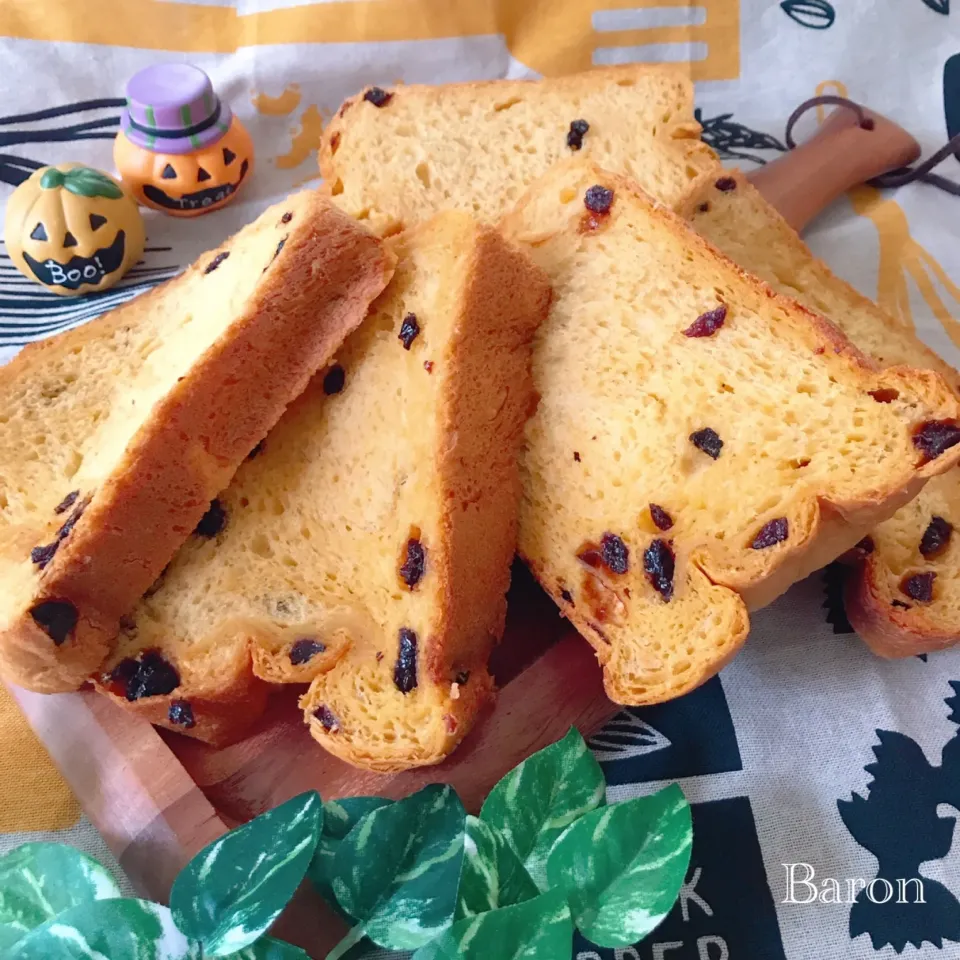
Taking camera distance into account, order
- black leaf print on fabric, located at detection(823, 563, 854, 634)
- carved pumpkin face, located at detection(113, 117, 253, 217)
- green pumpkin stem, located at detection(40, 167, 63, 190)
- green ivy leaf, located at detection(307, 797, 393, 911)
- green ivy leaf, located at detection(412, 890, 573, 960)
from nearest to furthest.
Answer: green ivy leaf, located at detection(412, 890, 573, 960) → green ivy leaf, located at detection(307, 797, 393, 911) → black leaf print on fabric, located at detection(823, 563, 854, 634) → green pumpkin stem, located at detection(40, 167, 63, 190) → carved pumpkin face, located at detection(113, 117, 253, 217)

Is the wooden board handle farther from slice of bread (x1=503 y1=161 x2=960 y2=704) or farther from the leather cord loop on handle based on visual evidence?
slice of bread (x1=503 y1=161 x2=960 y2=704)

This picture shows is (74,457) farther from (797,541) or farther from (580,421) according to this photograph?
(797,541)

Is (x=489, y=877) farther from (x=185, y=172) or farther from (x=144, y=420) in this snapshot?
(x=185, y=172)

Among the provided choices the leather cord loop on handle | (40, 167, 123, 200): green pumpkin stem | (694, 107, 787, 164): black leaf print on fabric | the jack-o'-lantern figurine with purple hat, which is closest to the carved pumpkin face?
the jack-o'-lantern figurine with purple hat

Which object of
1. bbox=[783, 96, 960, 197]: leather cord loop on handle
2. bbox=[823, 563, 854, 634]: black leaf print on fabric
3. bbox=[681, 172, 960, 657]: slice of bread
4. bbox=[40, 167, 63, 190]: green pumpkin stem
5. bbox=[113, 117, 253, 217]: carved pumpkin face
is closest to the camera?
bbox=[681, 172, 960, 657]: slice of bread

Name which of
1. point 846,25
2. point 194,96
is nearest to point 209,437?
point 194,96

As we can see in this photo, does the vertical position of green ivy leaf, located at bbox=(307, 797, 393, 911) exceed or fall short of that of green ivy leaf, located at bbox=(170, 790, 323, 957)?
it falls short

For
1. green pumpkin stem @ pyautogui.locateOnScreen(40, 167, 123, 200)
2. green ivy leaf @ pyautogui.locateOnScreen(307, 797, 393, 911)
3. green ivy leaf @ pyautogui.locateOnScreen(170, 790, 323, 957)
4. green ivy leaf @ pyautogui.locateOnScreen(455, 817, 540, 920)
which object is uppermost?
green pumpkin stem @ pyautogui.locateOnScreen(40, 167, 123, 200)
